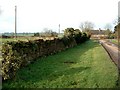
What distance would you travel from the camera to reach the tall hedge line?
11258mm

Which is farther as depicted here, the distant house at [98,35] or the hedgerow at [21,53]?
the distant house at [98,35]

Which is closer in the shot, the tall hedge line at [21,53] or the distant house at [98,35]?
the tall hedge line at [21,53]

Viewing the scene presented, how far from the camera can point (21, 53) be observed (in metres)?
14.9

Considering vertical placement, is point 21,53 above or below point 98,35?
above

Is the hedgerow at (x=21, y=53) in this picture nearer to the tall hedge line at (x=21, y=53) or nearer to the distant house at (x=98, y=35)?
the tall hedge line at (x=21, y=53)

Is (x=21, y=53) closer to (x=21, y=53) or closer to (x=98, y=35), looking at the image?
(x=21, y=53)

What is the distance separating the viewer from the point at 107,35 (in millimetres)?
125125

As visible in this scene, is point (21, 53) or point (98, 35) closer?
point (21, 53)

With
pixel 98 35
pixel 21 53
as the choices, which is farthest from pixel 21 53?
pixel 98 35

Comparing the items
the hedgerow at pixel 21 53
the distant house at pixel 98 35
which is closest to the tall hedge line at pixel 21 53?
the hedgerow at pixel 21 53

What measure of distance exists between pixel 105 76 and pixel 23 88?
14.0 ft

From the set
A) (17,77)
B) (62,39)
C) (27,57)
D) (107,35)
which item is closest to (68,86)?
(17,77)

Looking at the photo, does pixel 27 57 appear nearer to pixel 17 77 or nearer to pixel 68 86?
pixel 17 77

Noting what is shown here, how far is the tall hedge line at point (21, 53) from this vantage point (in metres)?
11.3
